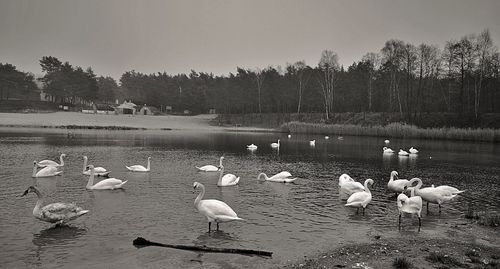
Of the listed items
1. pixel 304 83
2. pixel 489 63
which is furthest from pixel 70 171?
pixel 304 83

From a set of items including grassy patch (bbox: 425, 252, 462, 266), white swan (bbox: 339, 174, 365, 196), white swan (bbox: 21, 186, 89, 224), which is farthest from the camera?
white swan (bbox: 339, 174, 365, 196)

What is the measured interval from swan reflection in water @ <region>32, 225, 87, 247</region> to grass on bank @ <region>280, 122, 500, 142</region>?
53.4m

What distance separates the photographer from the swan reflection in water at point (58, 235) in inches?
437

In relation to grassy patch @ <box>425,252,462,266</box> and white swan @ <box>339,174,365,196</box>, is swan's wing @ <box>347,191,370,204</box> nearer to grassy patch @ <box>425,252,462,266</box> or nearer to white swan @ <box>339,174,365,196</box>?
white swan @ <box>339,174,365,196</box>

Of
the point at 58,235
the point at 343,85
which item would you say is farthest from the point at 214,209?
the point at 343,85

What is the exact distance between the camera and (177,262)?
9.84 m

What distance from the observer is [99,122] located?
314 ft

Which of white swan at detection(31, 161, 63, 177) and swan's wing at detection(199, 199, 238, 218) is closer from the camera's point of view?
swan's wing at detection(199, 199, 238, 218)

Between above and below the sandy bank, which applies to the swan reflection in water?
below

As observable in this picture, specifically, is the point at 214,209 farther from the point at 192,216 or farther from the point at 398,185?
the point at 398,185

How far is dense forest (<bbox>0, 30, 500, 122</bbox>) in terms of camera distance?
76.5 m

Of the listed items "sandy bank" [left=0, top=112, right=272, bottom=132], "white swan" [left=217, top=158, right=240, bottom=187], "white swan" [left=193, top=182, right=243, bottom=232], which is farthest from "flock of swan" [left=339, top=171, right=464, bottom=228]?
"sandy bank" [left=0, top=112, right=272, bottom=132]

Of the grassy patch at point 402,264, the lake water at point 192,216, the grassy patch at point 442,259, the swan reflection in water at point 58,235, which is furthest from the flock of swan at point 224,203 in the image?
the grassy patch at point 402,264

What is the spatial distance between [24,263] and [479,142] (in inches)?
2268
